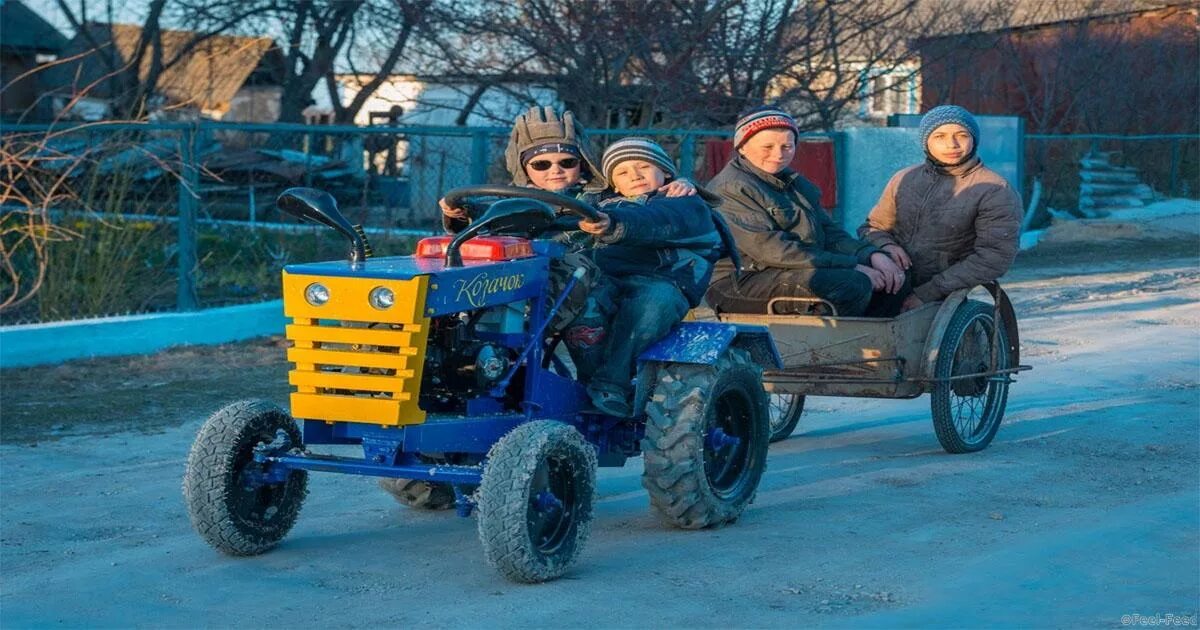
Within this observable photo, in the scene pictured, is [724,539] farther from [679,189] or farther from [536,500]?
[679,189]

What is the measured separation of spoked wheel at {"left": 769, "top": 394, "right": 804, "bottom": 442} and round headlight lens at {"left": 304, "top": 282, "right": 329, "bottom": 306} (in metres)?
3.83

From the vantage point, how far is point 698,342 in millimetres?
6324

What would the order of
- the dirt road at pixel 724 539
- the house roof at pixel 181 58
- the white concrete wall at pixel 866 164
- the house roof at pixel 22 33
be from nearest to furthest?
1. the dirt road at pixel 724 539
2. the white concrete wall at pixel 866 164
3. the house roof at pixel 181 58
4. the house roof at pixel 22 33

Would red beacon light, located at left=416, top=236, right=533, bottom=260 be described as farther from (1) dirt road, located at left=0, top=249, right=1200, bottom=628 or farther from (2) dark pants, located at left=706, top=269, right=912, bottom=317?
(2) dark pants, located at left=706, top=269, right=912, bottom=317

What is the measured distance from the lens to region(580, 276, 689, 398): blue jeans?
20.4ft

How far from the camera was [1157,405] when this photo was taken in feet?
30.6

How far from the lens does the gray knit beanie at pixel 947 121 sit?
26.9ft

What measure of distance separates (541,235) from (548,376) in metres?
0.66

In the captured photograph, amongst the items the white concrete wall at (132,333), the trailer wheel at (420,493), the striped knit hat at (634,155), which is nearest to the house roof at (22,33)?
the white concrete wall at (132,333)

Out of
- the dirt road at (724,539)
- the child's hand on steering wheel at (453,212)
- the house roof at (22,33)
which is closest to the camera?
the dirt road at (724,539)

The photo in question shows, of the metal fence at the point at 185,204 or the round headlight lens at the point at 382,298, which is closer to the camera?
the round headlight lens at the point at 382,298

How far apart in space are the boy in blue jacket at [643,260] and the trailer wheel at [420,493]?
898 millimetres

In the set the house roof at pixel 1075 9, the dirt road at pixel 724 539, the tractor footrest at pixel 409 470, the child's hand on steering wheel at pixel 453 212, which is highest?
the house roof at pixel 1075 9

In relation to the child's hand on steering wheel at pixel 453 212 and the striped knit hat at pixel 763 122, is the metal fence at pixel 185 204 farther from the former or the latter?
the child's hand on steering wheel at pixel 453 212
